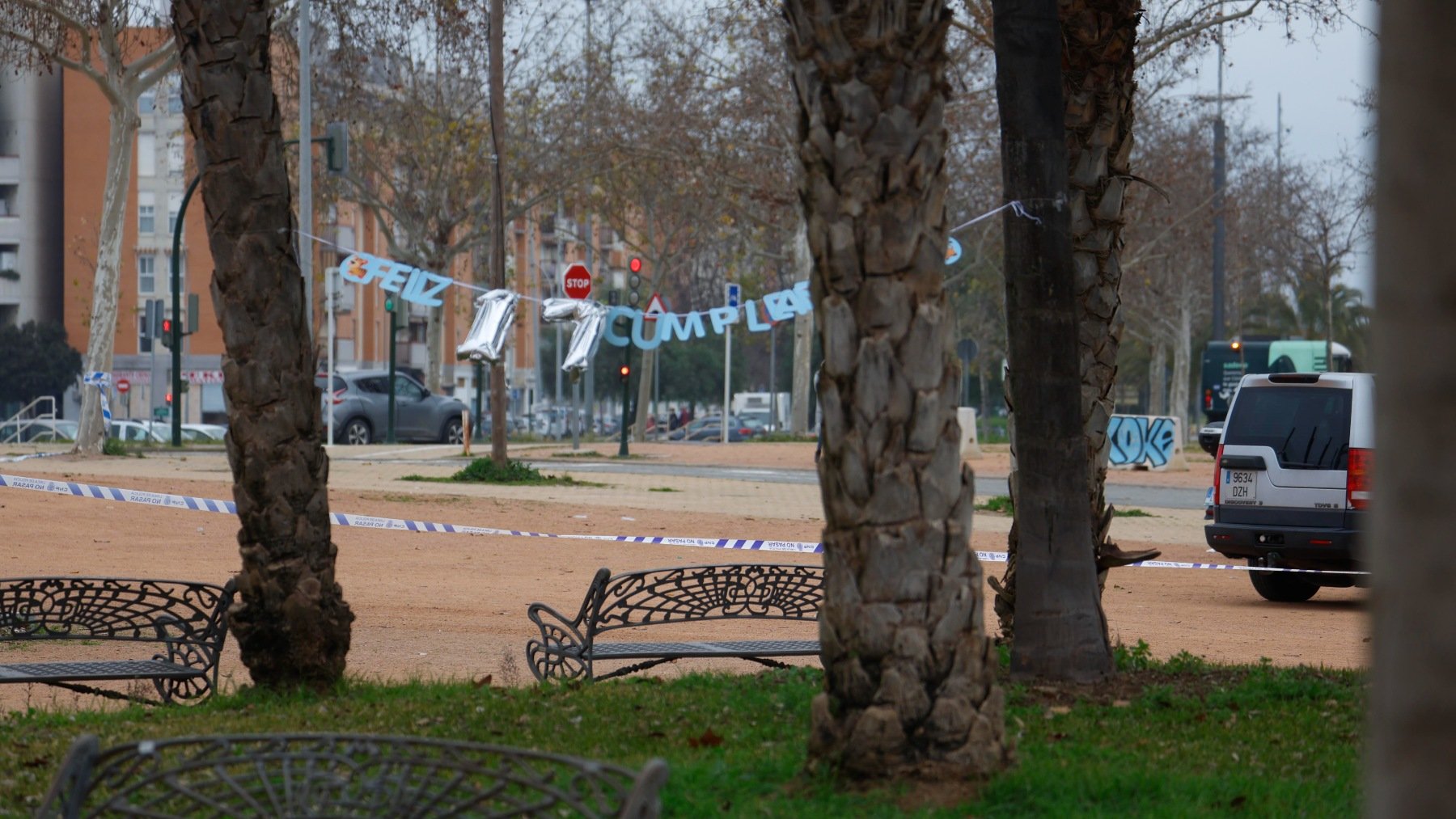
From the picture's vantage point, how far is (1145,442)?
32125 millimetres

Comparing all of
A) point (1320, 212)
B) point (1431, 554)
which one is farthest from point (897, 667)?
point (1320, 212)

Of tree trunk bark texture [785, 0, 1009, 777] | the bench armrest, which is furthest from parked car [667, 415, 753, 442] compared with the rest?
tree trunk bark texture [785, 0, 1009, 777]

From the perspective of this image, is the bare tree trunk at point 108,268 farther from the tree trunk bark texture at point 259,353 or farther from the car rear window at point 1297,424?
the tree trunk bark texture at point 259,353

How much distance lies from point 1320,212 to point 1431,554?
46.7m

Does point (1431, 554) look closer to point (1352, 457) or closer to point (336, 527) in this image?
point (1352, 457)

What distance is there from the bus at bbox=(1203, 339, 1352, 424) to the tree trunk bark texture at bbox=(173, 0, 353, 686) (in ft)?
116

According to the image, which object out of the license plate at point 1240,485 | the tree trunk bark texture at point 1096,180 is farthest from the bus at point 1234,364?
the tree trunk bark texture at point 1096,180

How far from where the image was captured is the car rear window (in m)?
12.8

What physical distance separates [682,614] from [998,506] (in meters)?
13.4

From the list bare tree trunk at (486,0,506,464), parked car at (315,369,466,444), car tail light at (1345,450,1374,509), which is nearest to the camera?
car tail light at (1345,450,1374,509)

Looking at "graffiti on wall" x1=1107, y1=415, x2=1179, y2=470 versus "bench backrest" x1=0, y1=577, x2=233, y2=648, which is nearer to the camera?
"bench backrest" x1=0, y1=577, x2=233, y2=648

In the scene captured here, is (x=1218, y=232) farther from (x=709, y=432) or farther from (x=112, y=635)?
(x=112, y=635)

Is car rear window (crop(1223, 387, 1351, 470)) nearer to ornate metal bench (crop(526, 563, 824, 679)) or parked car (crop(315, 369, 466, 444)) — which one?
ornate metal bench (crop(526, 563, 824, 679))

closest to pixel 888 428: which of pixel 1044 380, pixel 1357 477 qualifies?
pixel 1044 380
